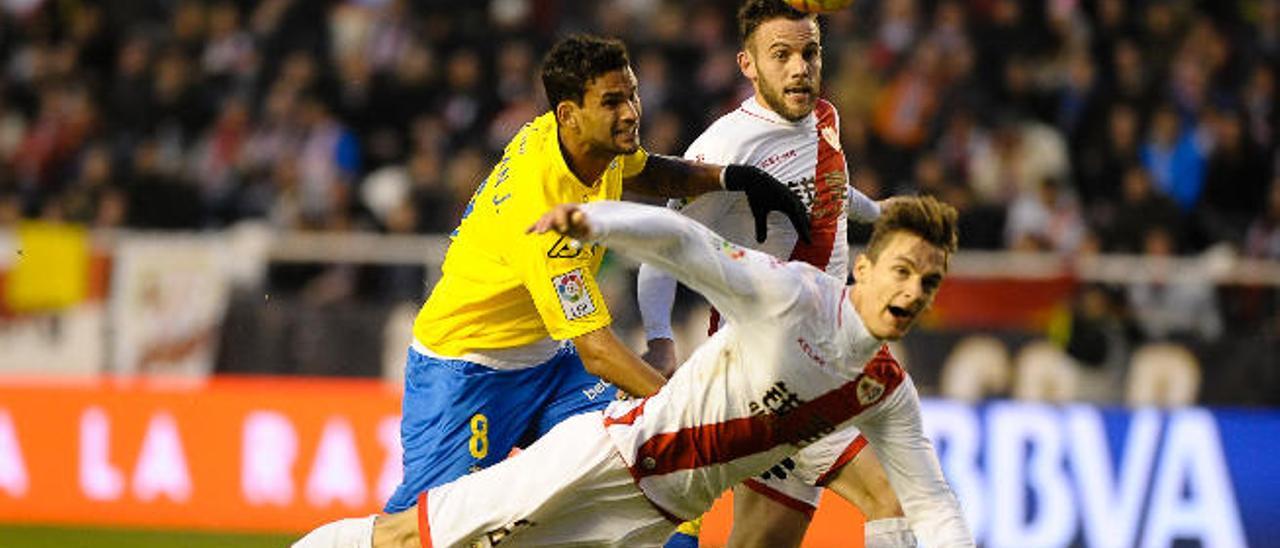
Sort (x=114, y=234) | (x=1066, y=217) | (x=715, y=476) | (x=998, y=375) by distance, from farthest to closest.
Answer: (x=114, y=234), (x=1066, y=217), (x=998, y=375), (x=715, y=476)

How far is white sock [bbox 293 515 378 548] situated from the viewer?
7031 millimetres

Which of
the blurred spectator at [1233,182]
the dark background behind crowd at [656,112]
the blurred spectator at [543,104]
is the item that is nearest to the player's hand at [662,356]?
the dark background behind crowd at [656,112]

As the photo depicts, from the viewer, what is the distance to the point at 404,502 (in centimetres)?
→ 765

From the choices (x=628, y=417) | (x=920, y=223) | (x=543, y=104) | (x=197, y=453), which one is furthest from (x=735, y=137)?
(x=543, y=104)

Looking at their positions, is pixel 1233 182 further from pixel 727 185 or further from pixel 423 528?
pixel 423 528

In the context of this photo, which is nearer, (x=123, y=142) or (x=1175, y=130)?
(x=1175, y=130)

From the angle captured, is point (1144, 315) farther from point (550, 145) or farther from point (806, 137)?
point (550, 145)

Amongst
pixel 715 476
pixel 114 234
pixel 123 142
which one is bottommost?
pixel 715 476

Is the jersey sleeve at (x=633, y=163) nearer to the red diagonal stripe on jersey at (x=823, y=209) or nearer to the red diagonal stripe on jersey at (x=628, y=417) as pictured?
the red diagonal stripe on jersey at (x=823, y=209)

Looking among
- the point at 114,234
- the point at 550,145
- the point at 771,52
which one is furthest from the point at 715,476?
the point at 114,234

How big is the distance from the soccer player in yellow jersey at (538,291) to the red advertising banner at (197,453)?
5.63 meters

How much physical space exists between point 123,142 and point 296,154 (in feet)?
5.96

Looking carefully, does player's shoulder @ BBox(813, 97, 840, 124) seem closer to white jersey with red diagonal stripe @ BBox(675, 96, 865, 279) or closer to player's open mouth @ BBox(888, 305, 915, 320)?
white jersey with red diagonal stripe @ BBox(675, 96, 865, 279)

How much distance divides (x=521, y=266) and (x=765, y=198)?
83cm
